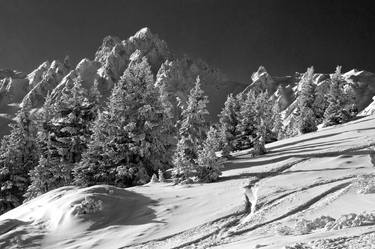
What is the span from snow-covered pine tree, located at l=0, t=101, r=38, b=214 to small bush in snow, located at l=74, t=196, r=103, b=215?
24.4 m

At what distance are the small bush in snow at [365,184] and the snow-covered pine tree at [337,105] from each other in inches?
1309

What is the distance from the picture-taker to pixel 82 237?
17562mm

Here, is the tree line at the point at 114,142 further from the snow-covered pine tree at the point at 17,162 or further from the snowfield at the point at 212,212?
the snowfield at the point at 212,212

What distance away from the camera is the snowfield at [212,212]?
1455 cm

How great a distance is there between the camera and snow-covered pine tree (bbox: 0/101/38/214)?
41.2 m

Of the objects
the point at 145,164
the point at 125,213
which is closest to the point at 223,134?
the point at 145,164

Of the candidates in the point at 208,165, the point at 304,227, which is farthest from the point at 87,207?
the point at 304,227

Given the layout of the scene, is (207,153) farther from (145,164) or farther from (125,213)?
(145,164)

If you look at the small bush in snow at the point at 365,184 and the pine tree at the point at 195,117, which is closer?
the small bush in snow at the point at 365,184

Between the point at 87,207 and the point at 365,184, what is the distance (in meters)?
11.7

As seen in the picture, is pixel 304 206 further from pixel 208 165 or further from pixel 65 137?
pixel 65 137

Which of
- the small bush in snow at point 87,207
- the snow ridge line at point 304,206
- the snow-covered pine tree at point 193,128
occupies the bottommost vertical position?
the snow ridge line at point 304,206

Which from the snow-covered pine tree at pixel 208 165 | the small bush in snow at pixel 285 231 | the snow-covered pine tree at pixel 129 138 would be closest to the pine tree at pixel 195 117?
the snow-covered pine tree at pixel 129 138

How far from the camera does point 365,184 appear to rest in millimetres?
18312
